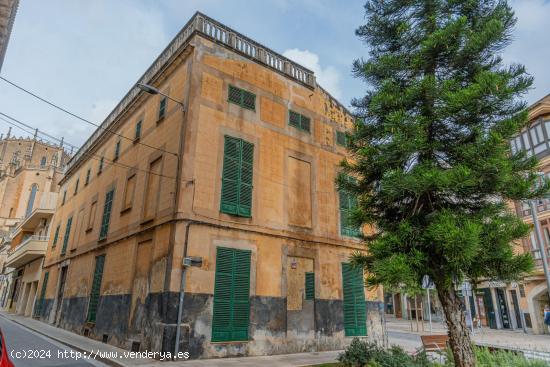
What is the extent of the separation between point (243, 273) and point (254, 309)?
3.97 ft

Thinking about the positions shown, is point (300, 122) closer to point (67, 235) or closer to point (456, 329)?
point (456, 329)

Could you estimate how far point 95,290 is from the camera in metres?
Result: 15.4

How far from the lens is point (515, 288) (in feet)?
90.2

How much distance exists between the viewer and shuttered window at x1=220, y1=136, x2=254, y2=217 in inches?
472

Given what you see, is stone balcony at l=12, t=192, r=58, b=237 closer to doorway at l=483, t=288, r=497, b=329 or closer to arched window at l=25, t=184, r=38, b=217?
arched window at l=25, t=184, r=38, b=217

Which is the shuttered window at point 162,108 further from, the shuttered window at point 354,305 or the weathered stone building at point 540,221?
the weathered stone building at point 540,221

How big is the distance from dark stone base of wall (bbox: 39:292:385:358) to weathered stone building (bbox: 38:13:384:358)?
4 centimetres

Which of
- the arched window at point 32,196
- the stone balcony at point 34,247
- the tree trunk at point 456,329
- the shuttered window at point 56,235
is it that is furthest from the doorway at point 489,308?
the arched window at point 32,196

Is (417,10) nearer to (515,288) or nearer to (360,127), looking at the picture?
(360,127)

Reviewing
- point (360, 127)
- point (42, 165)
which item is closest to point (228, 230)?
point (360, 127)

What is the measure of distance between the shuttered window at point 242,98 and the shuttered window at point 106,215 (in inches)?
308

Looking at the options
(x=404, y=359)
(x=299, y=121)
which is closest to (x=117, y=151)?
(x=299, y=121)

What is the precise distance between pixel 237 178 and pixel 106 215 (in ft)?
26.4

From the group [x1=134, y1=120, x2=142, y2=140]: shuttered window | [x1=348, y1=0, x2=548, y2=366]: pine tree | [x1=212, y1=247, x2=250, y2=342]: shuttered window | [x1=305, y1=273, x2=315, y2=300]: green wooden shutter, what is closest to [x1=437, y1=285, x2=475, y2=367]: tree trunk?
[x1=348, y1=0, x2=548, y2=366]: pine tree
